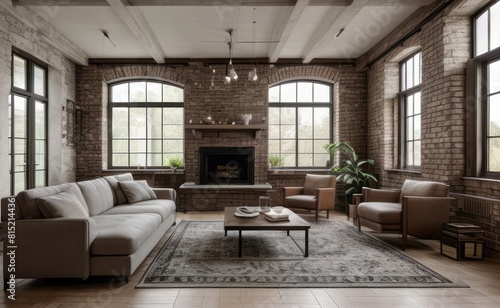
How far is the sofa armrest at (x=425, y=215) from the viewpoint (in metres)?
3.90

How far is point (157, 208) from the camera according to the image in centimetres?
417

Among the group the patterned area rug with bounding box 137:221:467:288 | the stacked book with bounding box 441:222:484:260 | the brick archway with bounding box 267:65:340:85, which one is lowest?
the patterned area rug with bounding box 137:221:467:288

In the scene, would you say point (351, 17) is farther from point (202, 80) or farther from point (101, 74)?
point (101, 74)

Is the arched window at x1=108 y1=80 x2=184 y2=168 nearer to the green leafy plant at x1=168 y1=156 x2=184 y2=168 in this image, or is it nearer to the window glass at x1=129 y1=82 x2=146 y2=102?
the window glass at x1=129 y1=82 x2=146 y2=102

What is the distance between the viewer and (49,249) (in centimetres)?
271

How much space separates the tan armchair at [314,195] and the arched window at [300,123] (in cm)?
106

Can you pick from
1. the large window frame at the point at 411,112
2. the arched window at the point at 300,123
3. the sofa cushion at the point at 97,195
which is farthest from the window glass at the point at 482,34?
the sofa cushion at the point at 97,195

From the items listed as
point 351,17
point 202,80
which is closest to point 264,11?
point 351,17

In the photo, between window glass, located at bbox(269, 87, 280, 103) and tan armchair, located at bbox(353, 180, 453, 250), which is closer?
tan armchair, located at bbox(353, 180, 453, 250)

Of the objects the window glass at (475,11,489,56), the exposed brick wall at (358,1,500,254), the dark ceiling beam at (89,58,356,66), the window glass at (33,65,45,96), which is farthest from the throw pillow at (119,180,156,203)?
the window glass at (475,11,489,56)

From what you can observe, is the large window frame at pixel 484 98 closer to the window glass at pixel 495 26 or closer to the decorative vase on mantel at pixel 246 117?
the window glass at pixel 495 26

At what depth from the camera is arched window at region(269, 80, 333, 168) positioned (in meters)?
7.29

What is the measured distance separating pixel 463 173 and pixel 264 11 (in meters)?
3.55

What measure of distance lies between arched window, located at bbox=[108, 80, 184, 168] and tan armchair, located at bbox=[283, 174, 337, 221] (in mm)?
2728
